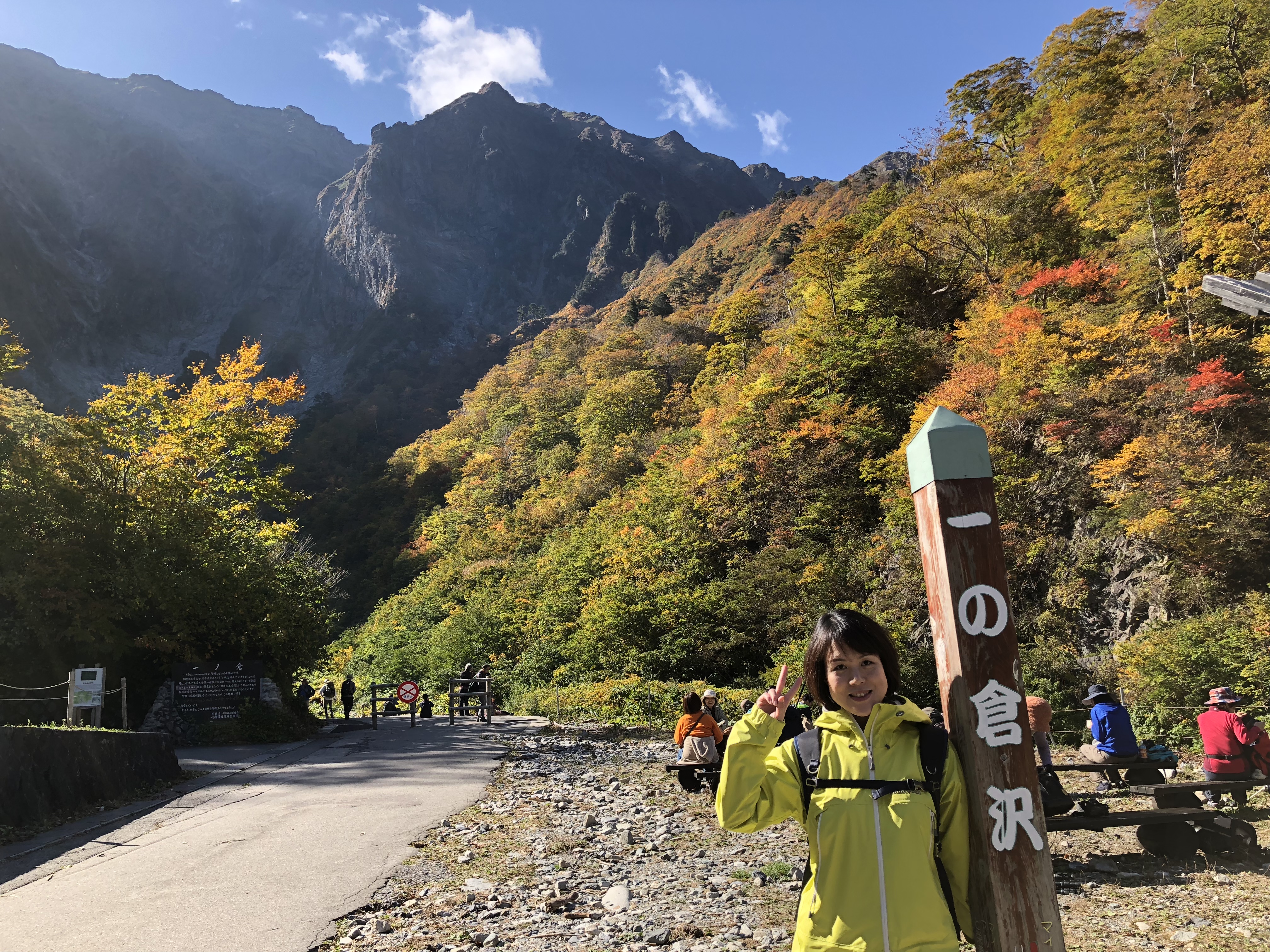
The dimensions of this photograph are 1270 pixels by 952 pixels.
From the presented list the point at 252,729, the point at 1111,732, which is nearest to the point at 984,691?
the point at 1111,732

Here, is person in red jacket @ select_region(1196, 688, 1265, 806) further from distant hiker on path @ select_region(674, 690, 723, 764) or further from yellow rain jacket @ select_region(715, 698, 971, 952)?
yellow rain jacket @ select_region(715, 698, 971, 952)

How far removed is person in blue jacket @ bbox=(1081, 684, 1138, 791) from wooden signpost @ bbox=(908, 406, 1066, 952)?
17.0ft

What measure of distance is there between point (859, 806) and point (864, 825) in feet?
0.14

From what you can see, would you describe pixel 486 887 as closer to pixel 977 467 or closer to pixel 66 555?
pixel 977 467

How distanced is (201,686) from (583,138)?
125 meters

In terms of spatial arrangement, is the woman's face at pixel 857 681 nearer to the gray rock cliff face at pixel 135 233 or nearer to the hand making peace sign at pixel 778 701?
the hand making peace sign at pixel 778 701

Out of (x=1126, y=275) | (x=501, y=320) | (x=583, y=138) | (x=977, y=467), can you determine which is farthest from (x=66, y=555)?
(x=583, y=138)

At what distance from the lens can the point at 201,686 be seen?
1330 cm

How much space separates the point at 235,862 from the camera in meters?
5.79

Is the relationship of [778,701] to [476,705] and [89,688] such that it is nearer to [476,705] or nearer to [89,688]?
[89,688]

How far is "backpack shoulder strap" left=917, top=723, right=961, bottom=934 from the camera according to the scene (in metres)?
1.88

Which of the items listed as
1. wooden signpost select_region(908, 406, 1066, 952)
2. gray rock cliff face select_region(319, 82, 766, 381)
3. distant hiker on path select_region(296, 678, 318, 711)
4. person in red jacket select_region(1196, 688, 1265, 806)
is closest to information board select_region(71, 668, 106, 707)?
distant hiker on path select_region(296, 678, 318, 711)

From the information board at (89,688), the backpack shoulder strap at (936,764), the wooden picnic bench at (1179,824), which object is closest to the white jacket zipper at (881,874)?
the backpack shoulder strap at (936,764)

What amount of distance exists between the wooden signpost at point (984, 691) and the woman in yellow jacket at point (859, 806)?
66mm
